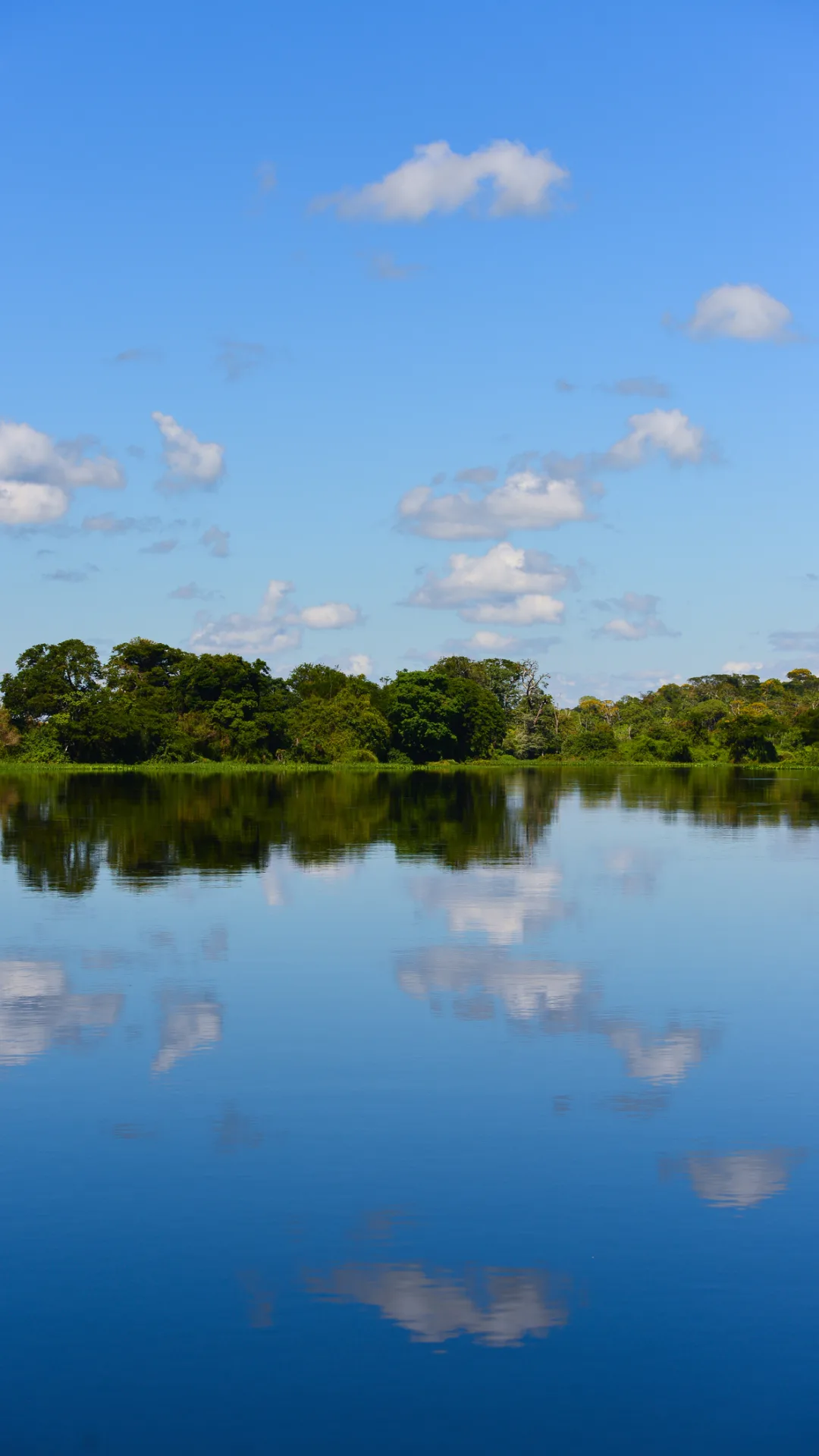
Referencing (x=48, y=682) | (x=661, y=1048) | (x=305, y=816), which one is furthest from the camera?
(x=48, y=682)

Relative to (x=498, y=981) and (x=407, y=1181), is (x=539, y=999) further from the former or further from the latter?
(x=407, y=1181)

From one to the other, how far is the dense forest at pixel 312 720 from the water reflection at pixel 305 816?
36.6 ft

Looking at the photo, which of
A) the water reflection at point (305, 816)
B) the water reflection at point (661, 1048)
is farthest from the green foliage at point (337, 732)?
the water reflection at point (661, 1048)

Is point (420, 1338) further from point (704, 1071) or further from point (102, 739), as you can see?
point (102, 739)

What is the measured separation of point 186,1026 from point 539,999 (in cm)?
362

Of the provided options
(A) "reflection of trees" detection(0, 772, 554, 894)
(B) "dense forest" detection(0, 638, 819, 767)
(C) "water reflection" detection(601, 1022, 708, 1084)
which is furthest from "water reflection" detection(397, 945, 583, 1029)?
(B) "dense forest" detection(0, 638, 819, 767)

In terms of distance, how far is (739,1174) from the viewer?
8906 millimetres

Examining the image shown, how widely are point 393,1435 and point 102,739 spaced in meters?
83.6

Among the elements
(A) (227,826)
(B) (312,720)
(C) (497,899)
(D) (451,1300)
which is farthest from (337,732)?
(D) (451,1300)

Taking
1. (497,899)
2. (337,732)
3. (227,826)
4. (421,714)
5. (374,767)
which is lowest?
(497,899)

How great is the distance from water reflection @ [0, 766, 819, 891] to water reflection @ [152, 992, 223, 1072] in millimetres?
5749

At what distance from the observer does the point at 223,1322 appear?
678 centimetres

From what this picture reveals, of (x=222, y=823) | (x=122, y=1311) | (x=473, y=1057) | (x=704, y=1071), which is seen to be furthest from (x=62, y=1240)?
(x=222, y=823)

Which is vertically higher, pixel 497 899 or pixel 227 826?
pixel 227 826
